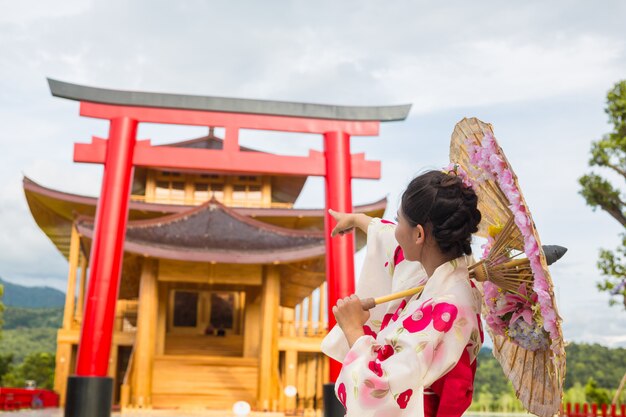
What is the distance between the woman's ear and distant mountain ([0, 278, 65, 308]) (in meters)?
187

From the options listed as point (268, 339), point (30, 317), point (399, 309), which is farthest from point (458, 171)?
point (30, 317)

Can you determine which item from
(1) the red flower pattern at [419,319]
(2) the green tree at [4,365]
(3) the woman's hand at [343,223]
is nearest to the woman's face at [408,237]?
(1) the red flower pattern at [419,319]

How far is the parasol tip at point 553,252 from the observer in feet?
6.01

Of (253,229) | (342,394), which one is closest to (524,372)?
(342,394)

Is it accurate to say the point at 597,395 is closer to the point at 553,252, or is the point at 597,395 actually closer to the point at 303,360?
the point at 303,360

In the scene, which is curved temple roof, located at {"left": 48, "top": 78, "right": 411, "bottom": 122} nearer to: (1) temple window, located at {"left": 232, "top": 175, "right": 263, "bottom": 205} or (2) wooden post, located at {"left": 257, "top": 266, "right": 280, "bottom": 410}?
(2) wooden post, located at {"left": 257, "top": 266, "right": 280, "bottom": 410}

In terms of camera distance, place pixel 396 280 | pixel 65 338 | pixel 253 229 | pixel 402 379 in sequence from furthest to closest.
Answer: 1. pixel 65 338
2. pixel 253 229
3. pixel 396 280
4. pixel 402 379

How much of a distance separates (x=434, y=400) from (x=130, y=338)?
15.5 meters

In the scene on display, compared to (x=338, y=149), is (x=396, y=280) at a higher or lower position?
lower

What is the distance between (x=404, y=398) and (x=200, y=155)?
6.72 meters

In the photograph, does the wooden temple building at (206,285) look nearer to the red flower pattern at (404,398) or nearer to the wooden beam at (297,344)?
the wooden beam at (297,344)

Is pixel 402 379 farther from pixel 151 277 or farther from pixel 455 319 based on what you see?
pixel 151 277

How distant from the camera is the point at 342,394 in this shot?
1.85m

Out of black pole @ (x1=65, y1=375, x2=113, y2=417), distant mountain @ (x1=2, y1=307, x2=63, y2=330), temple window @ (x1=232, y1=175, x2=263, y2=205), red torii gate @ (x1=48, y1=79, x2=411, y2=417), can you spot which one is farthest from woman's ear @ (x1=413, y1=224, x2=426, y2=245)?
distant mountain @ (x1=2, y1=307, x2=63, y2=330)
